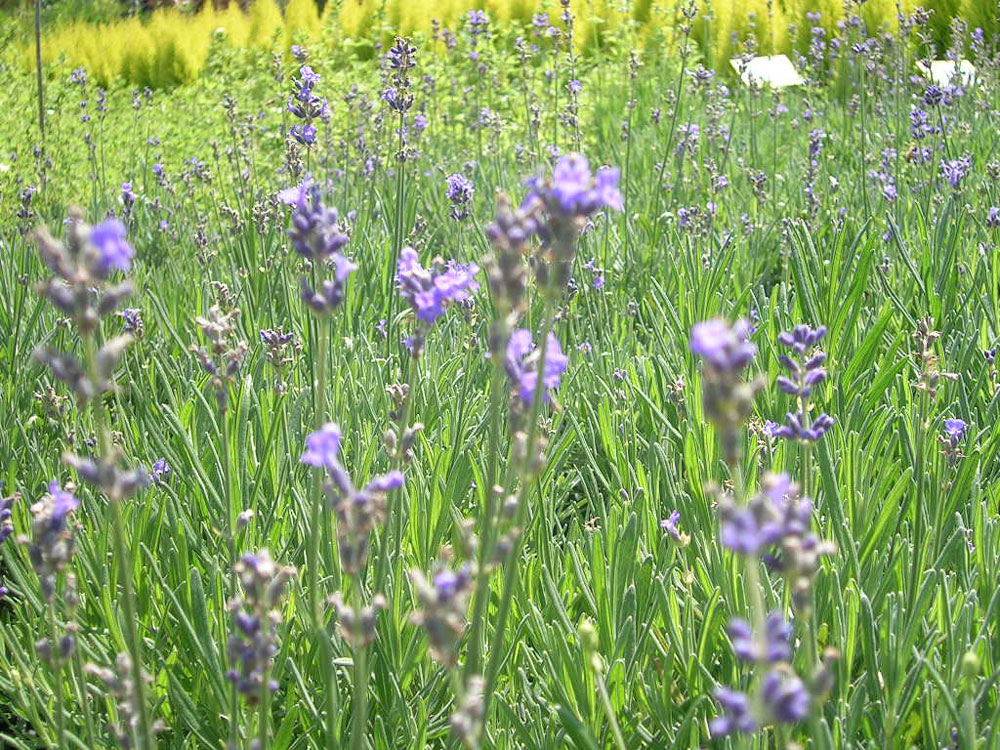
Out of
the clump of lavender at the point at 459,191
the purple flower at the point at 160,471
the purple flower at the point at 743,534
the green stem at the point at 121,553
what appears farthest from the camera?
the clump of lavender at the point at 459,191

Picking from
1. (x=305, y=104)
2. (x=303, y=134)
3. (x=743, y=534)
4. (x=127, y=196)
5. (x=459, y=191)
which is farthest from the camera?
(x=127, y=196)

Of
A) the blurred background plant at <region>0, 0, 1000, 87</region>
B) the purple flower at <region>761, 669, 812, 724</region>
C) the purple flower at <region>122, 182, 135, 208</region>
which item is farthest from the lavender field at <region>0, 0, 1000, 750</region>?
the blurred background plant at <region>0, 0, 1000, 87</region>

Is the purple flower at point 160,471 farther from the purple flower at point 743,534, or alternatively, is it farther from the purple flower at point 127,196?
the purple flower at point 743,534

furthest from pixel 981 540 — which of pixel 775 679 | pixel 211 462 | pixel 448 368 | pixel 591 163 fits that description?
pixel 591 163

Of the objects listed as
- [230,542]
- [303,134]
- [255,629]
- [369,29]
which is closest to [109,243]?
[255,629]

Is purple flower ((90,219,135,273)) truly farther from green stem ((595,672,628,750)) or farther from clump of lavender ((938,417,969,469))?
clump of lavender ((938,417,969,469))

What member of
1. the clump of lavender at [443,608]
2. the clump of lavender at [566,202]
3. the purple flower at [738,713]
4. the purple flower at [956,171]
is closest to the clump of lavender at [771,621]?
the purple flower at [738,713]

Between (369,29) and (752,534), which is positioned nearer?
(752,534)

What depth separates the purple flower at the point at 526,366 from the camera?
1.22 meters

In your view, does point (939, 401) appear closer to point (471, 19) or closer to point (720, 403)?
point (720, 403)

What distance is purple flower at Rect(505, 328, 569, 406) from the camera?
1.22 m

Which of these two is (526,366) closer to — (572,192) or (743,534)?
(572,192)

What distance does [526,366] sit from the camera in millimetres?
1289

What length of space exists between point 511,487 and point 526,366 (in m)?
0.76
